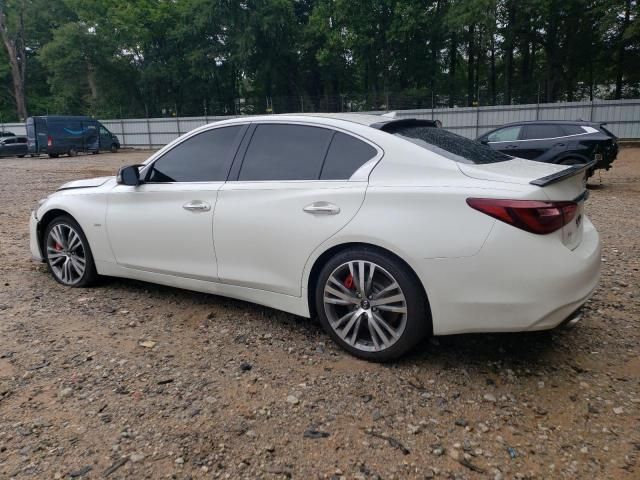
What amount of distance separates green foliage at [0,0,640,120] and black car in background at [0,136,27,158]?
42.6 ft

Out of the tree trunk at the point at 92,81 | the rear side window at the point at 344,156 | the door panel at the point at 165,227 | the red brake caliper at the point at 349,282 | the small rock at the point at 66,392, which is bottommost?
the small rock at the point at 66,392

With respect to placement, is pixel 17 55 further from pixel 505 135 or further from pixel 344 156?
pixel 344 156

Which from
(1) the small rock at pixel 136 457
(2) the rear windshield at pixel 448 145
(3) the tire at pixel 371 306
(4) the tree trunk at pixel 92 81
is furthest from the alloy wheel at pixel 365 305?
(4) the tree trunk at pixel 92 81

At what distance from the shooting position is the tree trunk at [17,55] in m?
40.4

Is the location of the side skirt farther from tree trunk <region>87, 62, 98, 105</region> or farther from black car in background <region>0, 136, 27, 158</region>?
tree trunk <region>87, 62, 98, 105</region>

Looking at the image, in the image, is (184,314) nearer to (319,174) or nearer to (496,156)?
(319,174)

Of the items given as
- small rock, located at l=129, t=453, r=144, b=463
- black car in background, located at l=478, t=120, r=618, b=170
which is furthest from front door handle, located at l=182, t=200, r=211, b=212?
black car in background, located at l=478, t=120, r=618, b=170

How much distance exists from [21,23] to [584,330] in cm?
4866

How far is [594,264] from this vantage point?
288 centimetres

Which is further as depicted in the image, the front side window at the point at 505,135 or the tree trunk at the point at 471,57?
the tree trunk at the point at 471,57

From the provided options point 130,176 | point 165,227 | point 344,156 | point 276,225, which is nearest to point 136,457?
point 276,225

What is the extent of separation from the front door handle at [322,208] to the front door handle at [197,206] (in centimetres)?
83

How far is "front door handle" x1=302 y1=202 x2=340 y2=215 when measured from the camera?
9.94 feet

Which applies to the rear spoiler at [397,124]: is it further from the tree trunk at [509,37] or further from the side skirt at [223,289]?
the tree trunk at [509,37]
